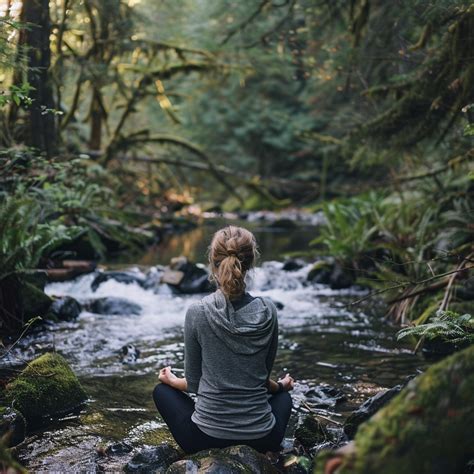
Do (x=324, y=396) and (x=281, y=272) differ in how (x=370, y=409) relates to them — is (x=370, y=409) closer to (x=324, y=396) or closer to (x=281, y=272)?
(x=324, y=396)

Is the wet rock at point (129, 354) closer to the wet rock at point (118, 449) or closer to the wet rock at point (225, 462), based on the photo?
the wet rock at point (118, 449)

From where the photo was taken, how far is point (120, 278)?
33.3 ft

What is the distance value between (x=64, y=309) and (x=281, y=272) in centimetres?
474

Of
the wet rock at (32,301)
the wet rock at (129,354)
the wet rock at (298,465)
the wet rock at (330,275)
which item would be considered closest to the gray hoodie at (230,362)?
the wet rock at (298,465)

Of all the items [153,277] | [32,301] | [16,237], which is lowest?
[153,277]

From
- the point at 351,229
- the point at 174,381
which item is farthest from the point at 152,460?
the point at 351,229

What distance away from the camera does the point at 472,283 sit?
22.2 feet

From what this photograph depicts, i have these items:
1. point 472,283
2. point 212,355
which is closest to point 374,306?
point 472,283

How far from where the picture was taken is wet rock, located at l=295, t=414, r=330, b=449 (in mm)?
3889

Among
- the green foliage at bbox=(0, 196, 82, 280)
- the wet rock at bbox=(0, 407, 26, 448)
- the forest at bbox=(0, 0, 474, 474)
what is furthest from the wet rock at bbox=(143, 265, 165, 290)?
the wet rock at bbox=(0, 407, 26, 448)

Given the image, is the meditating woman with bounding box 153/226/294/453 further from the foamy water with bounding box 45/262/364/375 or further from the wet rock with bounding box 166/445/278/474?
the foamy water with bounding box 45/262/364/375

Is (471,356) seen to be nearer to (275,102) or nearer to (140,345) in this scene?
(140,345)

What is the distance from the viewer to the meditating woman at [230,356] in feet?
11.0

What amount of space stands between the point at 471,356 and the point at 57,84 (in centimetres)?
964
